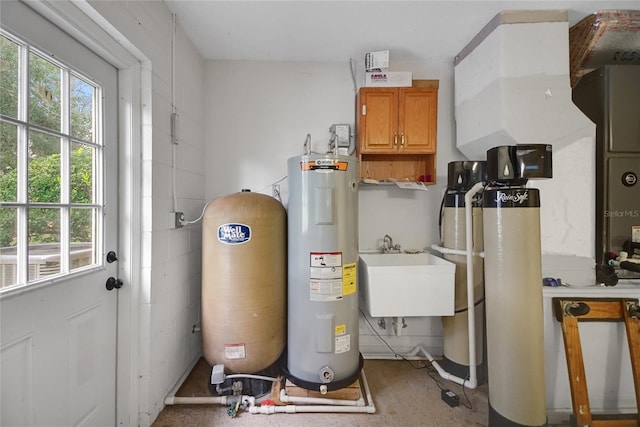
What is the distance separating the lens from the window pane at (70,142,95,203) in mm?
1145

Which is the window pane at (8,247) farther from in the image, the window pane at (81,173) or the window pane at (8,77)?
the window pane at (8,77)

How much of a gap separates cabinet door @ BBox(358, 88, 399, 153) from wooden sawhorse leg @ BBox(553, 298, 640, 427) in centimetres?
147

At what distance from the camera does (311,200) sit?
1512 millimetres

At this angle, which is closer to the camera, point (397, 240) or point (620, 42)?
point (620, 42)

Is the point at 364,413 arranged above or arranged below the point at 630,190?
below

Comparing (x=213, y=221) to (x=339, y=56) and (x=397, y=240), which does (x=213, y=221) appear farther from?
(x=339, y=56)

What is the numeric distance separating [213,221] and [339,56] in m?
1.70

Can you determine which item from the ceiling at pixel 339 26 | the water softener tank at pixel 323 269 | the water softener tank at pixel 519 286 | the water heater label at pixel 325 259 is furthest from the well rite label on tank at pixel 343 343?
the ceiling at pixel 339 26

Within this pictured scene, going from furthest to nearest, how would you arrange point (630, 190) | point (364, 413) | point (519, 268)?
point (630, 190) → point (364, 413) → point (519, 268)

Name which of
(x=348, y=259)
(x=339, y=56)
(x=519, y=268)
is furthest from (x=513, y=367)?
(x=339, y=56)

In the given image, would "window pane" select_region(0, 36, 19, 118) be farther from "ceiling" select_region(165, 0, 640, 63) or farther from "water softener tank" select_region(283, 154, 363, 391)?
"water softener tank" select_region(283, 154, 363, 391)

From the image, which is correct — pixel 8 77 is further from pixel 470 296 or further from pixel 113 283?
pixel 470 296

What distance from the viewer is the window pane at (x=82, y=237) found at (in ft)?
3.75

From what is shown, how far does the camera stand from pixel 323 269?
151cm
